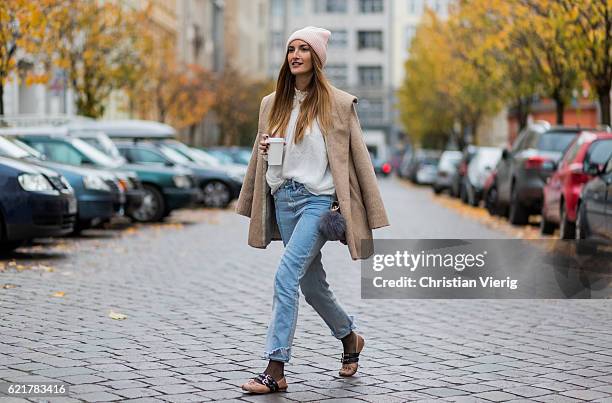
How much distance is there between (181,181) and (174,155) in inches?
185

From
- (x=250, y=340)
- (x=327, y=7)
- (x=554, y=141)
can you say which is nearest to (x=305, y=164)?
(x=250, y=340)

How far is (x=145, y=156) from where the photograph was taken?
27031mm

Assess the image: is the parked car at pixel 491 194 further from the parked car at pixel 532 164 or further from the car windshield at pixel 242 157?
the car windshield at pixel 242 157

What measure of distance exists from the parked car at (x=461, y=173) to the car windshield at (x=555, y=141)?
13.9m

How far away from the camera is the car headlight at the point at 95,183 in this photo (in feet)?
64.8

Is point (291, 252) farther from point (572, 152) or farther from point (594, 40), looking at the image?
point (594, 40)

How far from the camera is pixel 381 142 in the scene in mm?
118625

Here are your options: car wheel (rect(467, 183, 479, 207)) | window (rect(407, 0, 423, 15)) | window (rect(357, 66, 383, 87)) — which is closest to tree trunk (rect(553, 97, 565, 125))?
car wheel (rect(467, 183, 479, 207))

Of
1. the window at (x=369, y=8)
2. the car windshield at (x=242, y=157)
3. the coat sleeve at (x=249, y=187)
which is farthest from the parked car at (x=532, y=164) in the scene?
the window at (x=369, y=8)

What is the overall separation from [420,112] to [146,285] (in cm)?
6388

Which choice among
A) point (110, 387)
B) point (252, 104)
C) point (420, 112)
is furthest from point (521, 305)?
point (420, 112)

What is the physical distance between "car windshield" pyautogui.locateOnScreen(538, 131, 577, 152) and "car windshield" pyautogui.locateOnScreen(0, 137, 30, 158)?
890cm

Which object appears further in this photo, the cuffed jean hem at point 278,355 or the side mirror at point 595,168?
the side mirror at point 595,168

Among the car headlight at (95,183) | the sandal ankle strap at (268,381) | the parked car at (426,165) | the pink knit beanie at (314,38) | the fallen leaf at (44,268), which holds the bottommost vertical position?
the parked car at (426,165)
